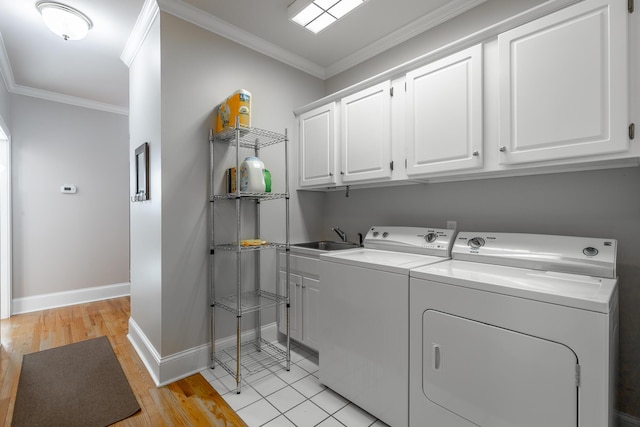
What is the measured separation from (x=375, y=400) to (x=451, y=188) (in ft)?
4.90

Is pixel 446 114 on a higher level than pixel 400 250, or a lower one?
higher

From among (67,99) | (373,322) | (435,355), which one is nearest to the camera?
(435,355)

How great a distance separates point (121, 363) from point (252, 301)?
115 cm

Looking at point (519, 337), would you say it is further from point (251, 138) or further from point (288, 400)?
point (251, 138)

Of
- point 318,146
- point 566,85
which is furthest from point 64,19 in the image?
point 566,85

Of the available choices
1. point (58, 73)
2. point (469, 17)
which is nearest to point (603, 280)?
point (469, 17)

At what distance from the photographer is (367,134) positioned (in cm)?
232

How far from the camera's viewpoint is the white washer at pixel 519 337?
1.04 metres

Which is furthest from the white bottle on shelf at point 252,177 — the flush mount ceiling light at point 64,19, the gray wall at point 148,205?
the flush mount ceiling light at point 64,19

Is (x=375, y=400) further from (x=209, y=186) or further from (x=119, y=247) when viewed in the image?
(x=119, y=247)

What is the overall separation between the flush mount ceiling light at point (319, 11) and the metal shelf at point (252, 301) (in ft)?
6.98

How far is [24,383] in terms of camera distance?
6.84 ft

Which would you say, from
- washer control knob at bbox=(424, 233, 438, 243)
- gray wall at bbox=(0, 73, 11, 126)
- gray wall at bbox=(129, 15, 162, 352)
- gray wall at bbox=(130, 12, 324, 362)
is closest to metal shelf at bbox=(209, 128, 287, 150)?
gray wall at bbox=(130, 12, 324, 362)

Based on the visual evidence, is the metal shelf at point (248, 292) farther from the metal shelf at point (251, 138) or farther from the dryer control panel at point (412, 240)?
the dryer control panel at point (412, 240)
